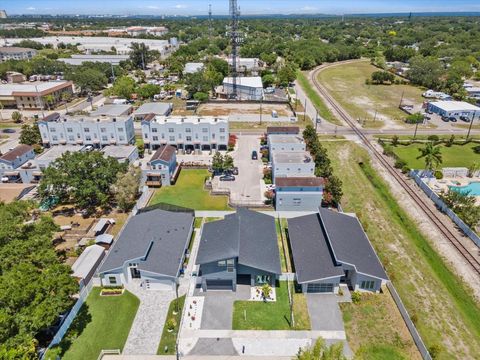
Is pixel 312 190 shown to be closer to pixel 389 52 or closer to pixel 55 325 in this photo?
pixel 55 325

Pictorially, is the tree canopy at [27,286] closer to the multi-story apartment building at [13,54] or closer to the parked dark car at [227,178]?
the parked dark car at [227,178]

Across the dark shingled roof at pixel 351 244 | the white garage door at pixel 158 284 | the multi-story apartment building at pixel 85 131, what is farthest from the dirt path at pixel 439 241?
the multi-story apartment building at pixel 85 131

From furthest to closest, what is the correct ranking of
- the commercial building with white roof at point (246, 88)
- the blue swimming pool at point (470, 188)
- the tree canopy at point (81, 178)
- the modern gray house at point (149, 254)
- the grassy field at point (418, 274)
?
1. the commercial building with white roof at point (246, 88)
2. the blue swimming pool at point (470, 188)
3. the tree canopy at point (81, 178)
4. the modern gray house at point (149, 254)
5. the grassy field at point (418, 274)

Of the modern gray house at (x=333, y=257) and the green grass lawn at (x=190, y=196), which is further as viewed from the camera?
the green grass lawn at (x=190, y=196)

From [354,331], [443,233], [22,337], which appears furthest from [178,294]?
[443,233]

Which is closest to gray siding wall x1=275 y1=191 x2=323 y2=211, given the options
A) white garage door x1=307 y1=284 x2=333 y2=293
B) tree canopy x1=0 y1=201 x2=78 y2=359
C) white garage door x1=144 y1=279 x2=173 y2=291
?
white garage door x1=307 y1=284 x2=333 y2=293

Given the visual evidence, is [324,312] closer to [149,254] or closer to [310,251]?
[310,251]

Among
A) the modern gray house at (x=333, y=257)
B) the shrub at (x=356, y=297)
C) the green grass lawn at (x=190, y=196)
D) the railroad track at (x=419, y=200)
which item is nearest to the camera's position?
the shrub at (x=356, y=297)
